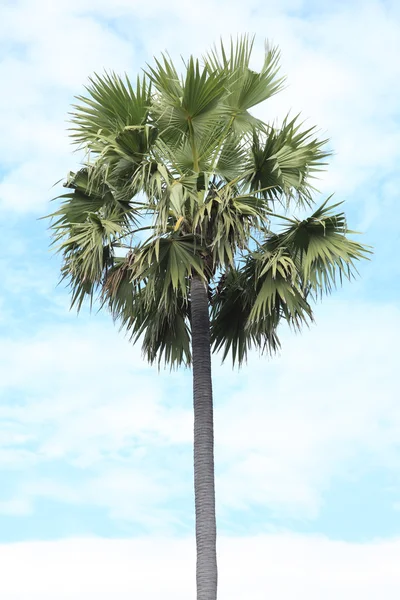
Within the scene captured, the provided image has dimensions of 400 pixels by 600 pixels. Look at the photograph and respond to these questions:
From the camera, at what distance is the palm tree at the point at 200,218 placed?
12.1 meters

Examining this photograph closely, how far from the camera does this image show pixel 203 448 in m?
11.8

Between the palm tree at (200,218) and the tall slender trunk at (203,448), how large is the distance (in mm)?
15

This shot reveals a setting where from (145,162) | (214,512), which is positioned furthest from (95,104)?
(214,512)

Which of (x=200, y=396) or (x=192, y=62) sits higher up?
(x=192, y=62)

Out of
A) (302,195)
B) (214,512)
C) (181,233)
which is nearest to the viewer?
(214,512)

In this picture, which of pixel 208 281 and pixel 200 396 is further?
pixel 208 281

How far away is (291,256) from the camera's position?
12883 millimetres

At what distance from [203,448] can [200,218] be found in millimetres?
3055

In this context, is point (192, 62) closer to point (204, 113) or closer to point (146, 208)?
point (204, 113)

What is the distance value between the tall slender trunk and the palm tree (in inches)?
0.6

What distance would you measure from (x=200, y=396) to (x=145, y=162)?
3.27 meters

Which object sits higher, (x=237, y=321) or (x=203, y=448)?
(x=237, y=321)

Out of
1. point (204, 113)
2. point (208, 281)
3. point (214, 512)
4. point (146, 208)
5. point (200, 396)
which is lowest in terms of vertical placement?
point (214, 512)

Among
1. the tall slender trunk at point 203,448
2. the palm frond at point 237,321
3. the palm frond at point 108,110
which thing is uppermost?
the palm frond at point 108,110
